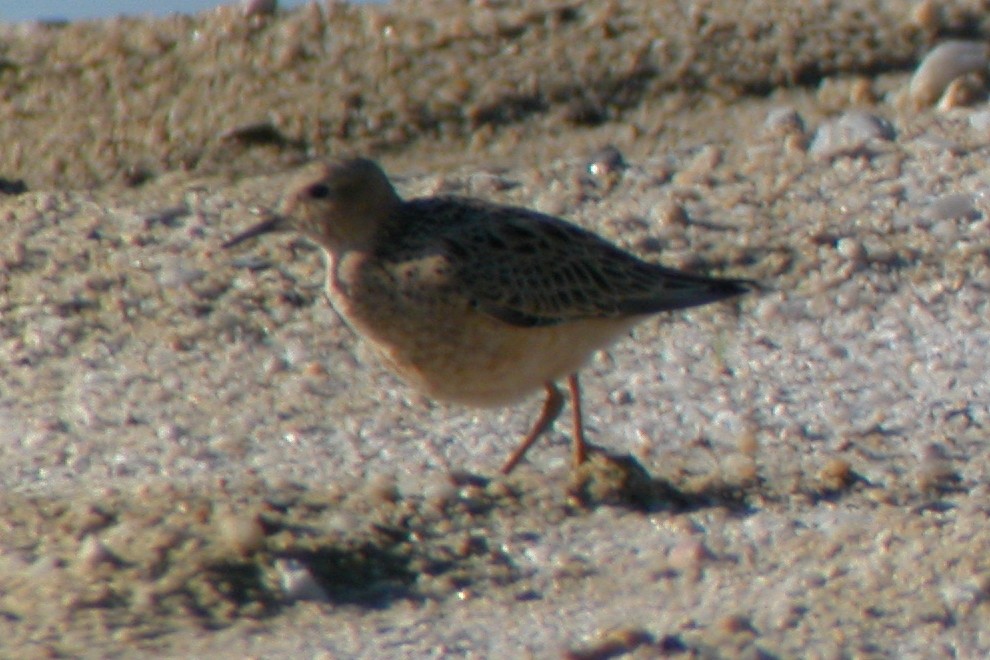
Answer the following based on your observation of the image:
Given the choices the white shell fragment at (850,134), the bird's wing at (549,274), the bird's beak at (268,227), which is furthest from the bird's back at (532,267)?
the white shell fragment at (850,134)

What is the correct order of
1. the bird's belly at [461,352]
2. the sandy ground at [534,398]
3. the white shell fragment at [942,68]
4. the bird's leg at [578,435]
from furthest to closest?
the white shell fragment at [942,68] < the bird's leg at [578,435] < the bird's belly at [461,352] < the sandy ground at [534,398]

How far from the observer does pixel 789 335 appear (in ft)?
22.5

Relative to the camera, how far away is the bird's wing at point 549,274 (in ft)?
19.2

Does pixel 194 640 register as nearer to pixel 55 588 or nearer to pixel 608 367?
pixel 55 588

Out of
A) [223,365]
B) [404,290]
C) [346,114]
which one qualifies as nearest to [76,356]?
[223,365]

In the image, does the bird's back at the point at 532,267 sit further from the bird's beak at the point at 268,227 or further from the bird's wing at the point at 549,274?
the bird's beak at the point at 268,227

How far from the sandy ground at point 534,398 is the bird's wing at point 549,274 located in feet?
1.50

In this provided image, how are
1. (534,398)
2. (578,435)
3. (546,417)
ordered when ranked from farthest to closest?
(534,398) < (546,417) < (578,435)

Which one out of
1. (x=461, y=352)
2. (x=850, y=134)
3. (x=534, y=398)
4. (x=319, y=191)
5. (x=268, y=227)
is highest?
(x=319, y=191)

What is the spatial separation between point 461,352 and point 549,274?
46 centimetres

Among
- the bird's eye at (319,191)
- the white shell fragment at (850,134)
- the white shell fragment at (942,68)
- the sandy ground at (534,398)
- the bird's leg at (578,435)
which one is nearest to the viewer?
the sandy ground at (534,398)

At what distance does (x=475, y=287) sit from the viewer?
5816 mm

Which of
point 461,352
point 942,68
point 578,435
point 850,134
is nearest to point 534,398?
point 578,435

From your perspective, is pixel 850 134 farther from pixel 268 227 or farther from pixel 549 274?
pixel 268 227
